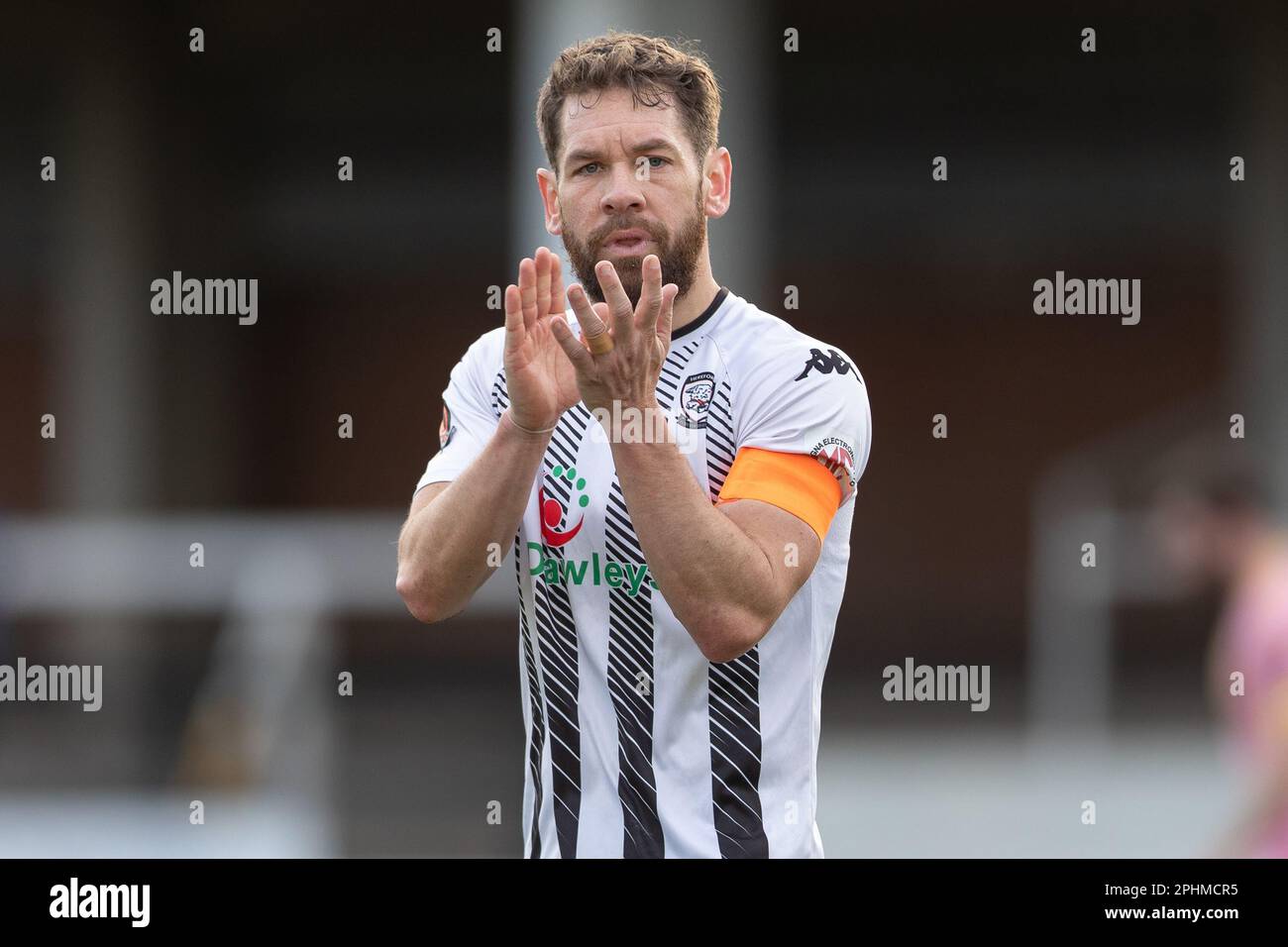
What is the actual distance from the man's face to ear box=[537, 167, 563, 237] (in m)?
0.05

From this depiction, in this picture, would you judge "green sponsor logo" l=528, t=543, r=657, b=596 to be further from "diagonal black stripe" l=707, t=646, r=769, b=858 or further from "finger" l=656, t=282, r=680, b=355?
"finger" l=656, t=282, r=680, b=355

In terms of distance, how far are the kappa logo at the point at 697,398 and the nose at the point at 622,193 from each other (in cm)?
35

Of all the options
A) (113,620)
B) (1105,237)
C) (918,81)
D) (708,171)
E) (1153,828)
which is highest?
(918,81)

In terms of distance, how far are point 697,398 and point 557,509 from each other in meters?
0.34

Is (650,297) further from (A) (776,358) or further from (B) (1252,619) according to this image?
(B) (1252,619)

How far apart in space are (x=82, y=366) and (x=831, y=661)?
6.42 meters

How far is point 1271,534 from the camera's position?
5.29 m

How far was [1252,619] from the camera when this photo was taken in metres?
4.82

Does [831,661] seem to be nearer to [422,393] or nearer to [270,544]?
[422,393]

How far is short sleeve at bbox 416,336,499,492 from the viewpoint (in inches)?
115

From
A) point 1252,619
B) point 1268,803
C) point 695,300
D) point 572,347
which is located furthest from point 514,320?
point 1252,619

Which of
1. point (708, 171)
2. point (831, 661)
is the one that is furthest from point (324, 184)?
point (708, 171)

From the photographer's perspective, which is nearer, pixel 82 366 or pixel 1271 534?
pixel 1271 534

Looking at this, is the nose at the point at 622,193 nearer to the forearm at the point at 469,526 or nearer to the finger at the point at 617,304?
the finger at the point at 617,304
